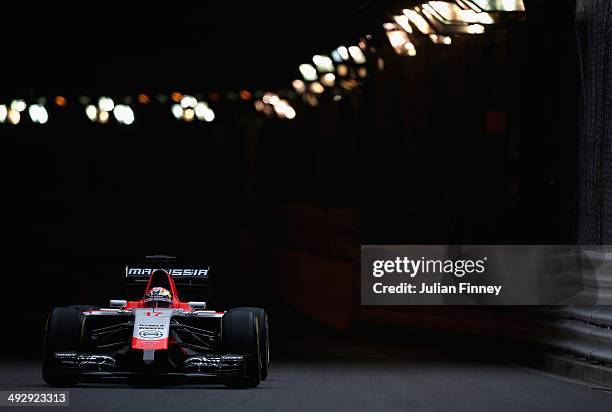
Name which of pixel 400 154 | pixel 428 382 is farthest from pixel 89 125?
pixel 428 382

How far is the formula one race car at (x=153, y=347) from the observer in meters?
11.4

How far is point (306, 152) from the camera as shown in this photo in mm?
46875

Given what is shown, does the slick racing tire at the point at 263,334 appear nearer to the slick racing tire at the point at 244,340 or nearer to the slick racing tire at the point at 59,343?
the slick racing tire at the point at 244,340

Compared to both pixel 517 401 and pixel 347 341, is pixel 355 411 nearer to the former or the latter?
pixel 517 401

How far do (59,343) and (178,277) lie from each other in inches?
58.9

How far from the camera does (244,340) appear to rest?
11.6 meters

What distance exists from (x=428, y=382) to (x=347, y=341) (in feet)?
21.4

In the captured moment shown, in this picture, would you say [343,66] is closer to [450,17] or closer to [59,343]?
[450,17]

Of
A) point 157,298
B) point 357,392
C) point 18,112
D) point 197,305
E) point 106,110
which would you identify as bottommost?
point 357,392

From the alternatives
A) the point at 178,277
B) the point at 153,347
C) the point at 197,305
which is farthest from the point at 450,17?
the point at 153,347

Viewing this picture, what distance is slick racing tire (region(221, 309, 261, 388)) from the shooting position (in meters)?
11.6

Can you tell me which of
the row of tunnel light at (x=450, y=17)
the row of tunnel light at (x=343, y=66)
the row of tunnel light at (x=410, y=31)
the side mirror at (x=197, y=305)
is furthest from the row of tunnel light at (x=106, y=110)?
the side mirror at (x=197, y=305)

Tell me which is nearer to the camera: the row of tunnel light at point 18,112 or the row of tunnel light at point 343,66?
the row of tunnel light at point 343,66

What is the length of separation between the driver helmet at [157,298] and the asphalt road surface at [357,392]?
27.1 inches
